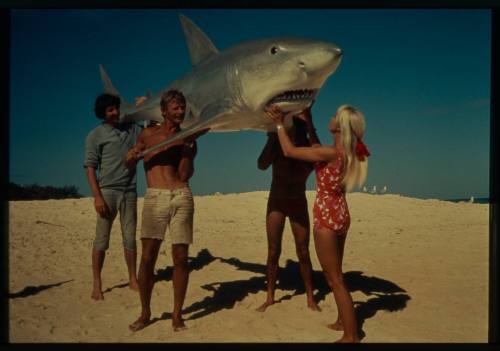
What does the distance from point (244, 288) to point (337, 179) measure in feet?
8.21

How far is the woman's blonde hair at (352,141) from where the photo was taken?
3322 mm

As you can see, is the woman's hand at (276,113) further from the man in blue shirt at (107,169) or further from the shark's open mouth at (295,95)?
the man in blue shirt at (107,169)

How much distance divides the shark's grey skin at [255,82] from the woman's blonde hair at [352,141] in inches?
12.0

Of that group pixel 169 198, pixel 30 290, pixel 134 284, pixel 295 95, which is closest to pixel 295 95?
pixel 295 95

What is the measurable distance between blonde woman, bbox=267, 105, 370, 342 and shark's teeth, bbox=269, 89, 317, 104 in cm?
8

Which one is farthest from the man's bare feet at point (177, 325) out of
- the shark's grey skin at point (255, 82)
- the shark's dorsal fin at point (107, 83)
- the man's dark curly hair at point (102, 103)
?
the shark's dorsal fin at point (107, 83)

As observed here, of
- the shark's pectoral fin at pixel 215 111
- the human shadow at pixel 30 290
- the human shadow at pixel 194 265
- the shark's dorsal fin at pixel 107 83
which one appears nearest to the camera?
the shark's pectoral fin at pixel 215 111

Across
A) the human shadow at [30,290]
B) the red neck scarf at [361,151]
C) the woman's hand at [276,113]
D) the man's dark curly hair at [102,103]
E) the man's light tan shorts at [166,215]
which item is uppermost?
the man's dark curly hair at [102,103]

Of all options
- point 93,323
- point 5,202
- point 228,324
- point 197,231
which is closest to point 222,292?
point 228,324

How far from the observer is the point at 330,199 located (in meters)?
3.46

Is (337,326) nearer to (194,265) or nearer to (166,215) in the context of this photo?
(166,215)

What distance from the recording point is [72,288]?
530 centimetres
